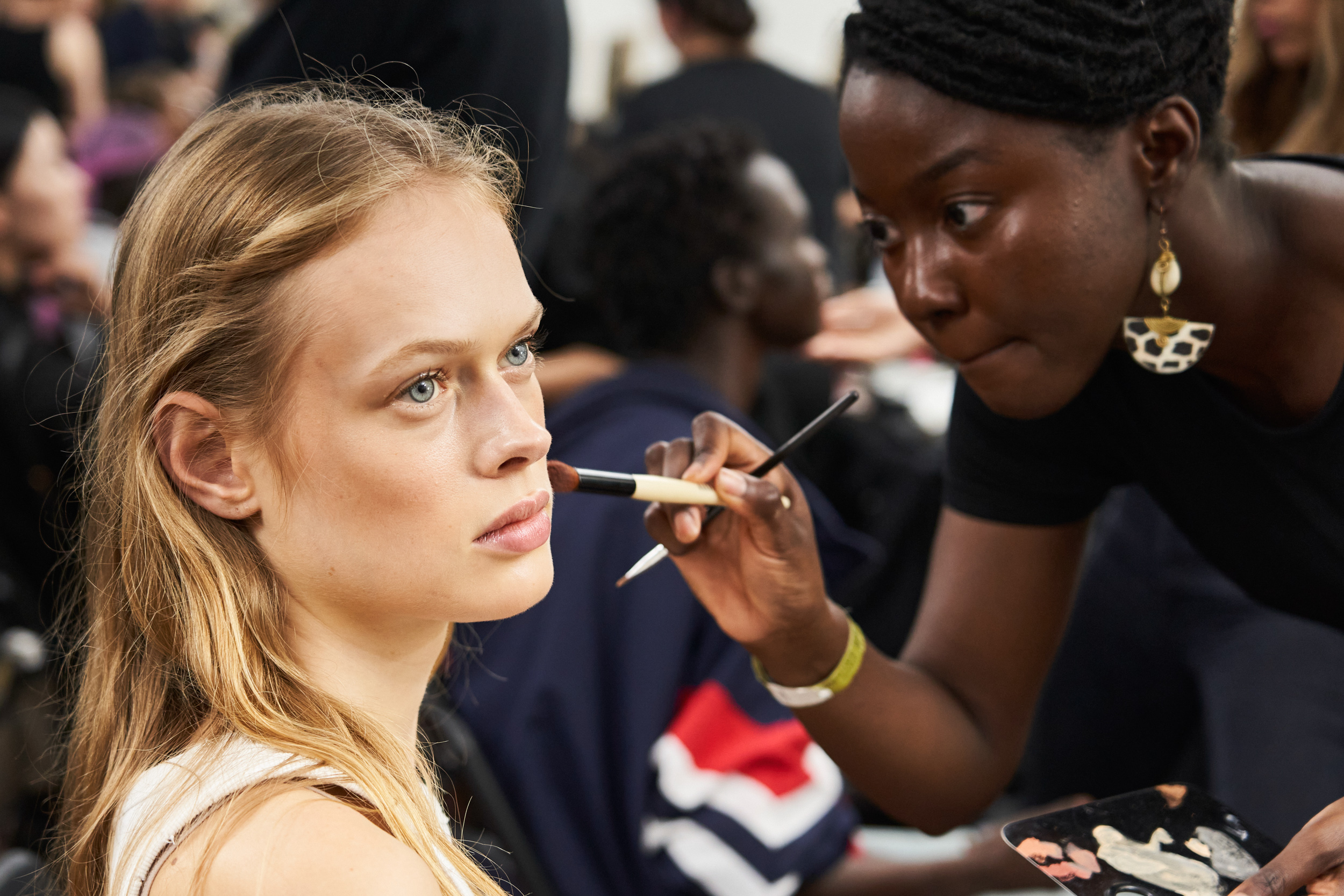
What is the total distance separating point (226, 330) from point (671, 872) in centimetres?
87

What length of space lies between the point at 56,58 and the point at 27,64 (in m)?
0.50

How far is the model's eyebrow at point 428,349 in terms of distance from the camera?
2.89 feet

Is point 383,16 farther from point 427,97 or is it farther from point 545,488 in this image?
point 545,488

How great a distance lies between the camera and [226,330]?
3.00ft

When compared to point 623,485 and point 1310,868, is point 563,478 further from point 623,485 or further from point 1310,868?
point 1310,868

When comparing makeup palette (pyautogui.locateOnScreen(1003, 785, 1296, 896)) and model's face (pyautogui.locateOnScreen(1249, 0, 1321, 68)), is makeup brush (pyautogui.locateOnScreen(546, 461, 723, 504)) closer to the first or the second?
makeup palette (pyautogui.locateOnScreen(1003, 785, 1296, 896))

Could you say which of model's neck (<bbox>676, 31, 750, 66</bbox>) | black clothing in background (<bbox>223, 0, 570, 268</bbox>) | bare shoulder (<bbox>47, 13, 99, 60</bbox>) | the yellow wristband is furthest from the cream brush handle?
bare shoulder (<bbox>47, 13, 99, 60</bbox>)

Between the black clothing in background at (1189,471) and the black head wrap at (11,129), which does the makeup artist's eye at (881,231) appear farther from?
the black head wrap at (11,129)

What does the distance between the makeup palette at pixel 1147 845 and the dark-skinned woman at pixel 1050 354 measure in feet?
0.19

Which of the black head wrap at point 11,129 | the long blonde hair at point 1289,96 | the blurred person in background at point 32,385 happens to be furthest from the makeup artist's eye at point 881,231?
the black head wrap at point 11,129

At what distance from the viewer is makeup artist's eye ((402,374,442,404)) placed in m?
0.90

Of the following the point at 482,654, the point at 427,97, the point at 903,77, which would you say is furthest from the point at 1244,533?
the point at 427,97

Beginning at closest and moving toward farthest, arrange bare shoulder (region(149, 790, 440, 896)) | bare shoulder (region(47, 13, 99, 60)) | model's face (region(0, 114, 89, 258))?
1. bare shoulder (region(149, 790, 440, 896))
2. model's face (region(0, 114, 89, 258))
3. bare shoulder (region(47, 13, 99, 60))

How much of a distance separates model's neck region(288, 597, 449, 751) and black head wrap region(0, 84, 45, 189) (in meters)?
2.22
